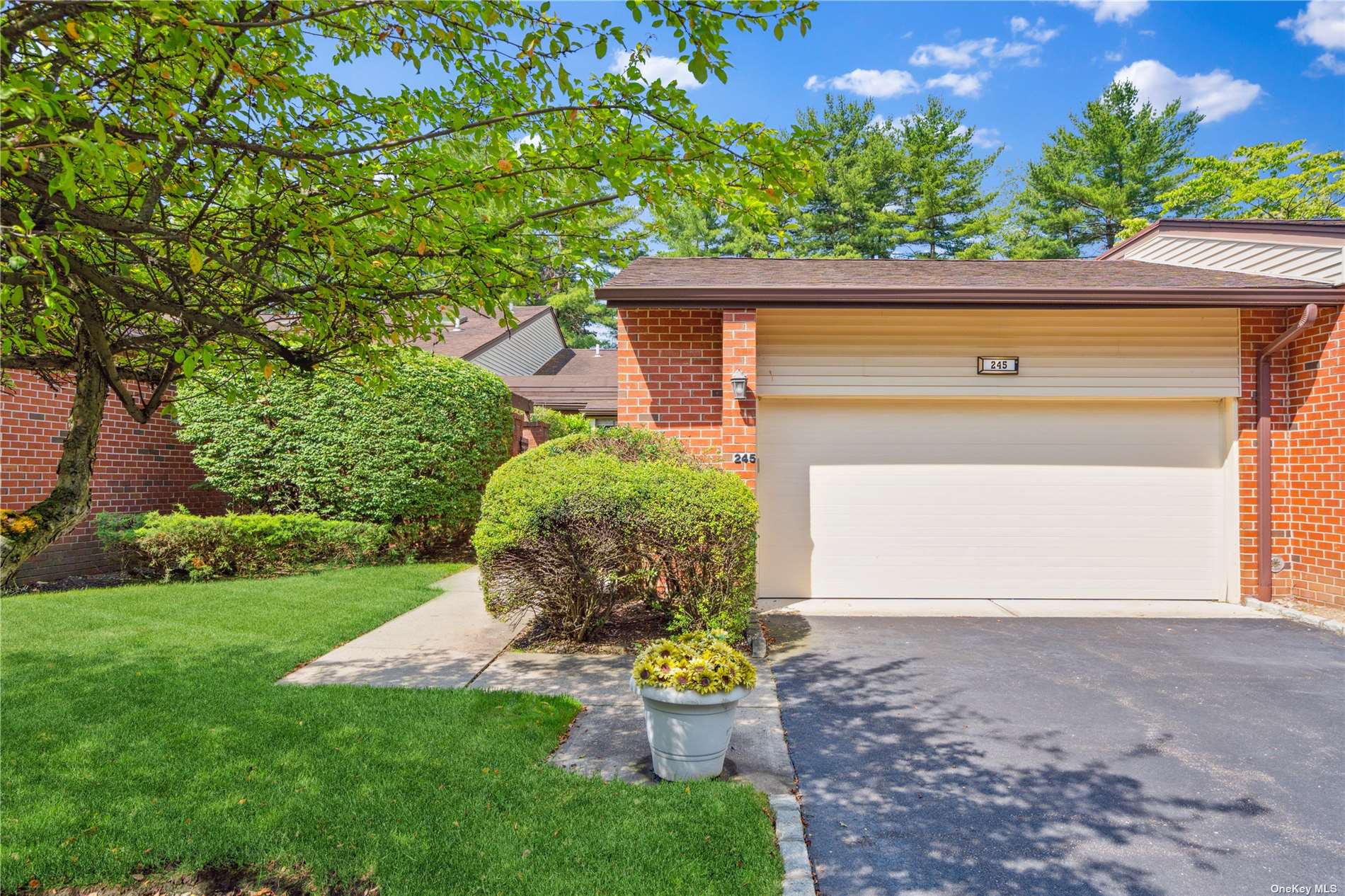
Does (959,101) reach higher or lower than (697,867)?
higher

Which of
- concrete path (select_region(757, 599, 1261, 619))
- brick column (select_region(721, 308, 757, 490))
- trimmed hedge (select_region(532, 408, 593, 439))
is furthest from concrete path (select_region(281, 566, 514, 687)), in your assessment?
trimmed hedge (select_region(532, 408, 593, 439))

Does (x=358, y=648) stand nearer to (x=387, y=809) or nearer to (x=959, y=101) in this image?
(x=387, y=809)

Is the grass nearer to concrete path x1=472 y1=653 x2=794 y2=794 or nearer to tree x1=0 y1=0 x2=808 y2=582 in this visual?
concrete path x1=472 y1=653 x2=794 y2=794

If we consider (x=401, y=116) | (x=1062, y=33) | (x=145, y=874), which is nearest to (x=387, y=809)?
(x=145, y=874)

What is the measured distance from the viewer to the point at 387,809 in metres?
3.01

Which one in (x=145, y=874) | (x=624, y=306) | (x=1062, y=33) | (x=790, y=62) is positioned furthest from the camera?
(x=1062, y=33)

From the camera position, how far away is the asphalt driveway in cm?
279

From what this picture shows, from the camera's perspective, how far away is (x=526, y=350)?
21422 mm

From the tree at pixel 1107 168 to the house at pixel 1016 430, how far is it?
1717 centimetres

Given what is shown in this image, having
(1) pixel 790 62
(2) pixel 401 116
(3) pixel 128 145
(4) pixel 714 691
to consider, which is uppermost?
(1) pixel 790 62

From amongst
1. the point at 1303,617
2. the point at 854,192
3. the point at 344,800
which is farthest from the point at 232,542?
the point at 854,192

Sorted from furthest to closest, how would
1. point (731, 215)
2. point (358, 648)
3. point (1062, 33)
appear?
1. point (1062, 33)
2. point (358, 648)
3. point (731, 215)

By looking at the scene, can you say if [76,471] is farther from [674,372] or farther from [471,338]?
[471,338]

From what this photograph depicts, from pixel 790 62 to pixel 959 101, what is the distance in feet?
76.1
